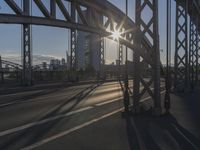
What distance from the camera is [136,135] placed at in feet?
35.1

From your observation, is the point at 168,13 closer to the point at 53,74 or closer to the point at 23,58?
the point at 23,58

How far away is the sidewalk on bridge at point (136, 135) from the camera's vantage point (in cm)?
927

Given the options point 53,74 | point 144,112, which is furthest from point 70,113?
point 53,74

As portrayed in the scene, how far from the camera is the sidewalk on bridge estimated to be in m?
9.27

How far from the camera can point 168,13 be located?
708 inches

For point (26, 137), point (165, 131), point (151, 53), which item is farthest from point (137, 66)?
point (26, 137)

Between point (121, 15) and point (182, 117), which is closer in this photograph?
point (182, 117)

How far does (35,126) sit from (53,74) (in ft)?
134

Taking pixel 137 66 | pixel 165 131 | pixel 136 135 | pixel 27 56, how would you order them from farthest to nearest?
1. pixel 27 56
2. pixel 137 66
3. pixel 165 131
4. pixel 136 135

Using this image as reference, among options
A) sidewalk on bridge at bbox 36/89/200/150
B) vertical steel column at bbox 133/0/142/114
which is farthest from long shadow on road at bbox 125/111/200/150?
vertical steel column at bbox 133/0/142/114

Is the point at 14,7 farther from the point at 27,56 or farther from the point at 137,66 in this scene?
the point at 137,66

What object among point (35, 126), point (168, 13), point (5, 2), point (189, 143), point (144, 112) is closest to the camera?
point (189, 143)

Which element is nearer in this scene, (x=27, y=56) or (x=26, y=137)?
(x=26, y=137)

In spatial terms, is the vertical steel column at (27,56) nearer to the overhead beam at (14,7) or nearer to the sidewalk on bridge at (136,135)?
the overhead beam at (14,7)
